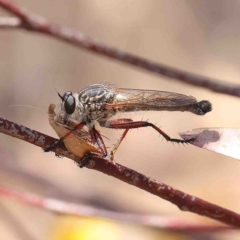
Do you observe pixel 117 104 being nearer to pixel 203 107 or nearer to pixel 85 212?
pixel 203 107

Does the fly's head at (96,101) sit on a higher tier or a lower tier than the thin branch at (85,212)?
higher

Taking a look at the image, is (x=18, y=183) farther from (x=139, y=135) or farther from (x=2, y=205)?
(x=139, y=135)

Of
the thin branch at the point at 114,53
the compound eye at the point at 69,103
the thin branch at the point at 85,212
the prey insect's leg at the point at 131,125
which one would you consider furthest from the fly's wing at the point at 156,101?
the thin branch at the point at 114,53

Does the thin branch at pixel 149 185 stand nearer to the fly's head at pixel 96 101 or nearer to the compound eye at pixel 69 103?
the compound eye at pixel 69 103

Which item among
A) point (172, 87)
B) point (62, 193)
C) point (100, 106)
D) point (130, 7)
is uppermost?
point (130, 7)

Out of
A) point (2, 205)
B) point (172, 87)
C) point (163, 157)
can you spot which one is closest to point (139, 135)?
point (163, 157)

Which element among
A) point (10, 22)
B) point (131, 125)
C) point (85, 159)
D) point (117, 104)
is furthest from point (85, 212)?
point (10, 22)
